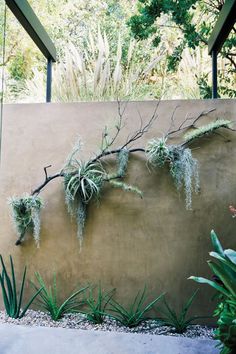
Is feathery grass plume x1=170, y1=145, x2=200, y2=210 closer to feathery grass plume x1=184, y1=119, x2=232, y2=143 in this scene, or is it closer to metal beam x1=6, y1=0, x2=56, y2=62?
feathery grass plume x1=184, y1=119, x2=232, y2=143

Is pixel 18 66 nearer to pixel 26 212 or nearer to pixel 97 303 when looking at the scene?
pixel 26 212

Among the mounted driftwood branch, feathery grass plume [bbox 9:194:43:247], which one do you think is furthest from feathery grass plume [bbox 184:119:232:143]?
feathery grass plume [bbox 9:194:43:247]

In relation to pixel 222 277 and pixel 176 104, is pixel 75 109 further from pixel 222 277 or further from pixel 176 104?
pixel 222 277

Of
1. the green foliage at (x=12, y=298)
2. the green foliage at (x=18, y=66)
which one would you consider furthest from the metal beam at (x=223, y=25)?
the green foliage at (x=12, y=298)

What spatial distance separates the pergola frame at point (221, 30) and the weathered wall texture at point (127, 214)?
0.70m

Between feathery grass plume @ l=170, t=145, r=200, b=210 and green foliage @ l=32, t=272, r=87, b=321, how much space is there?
1390mm

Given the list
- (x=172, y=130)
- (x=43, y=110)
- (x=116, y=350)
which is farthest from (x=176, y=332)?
(x=43, y=110)

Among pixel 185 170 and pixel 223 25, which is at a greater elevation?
pixel 223 25

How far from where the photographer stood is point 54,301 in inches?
129

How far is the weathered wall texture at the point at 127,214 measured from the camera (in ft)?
11.0

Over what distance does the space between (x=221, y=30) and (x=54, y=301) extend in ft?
10.4

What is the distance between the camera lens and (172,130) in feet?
11.6

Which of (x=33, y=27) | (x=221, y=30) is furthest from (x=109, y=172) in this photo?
(x=221, y=30)

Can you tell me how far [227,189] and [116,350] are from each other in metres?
1.81
